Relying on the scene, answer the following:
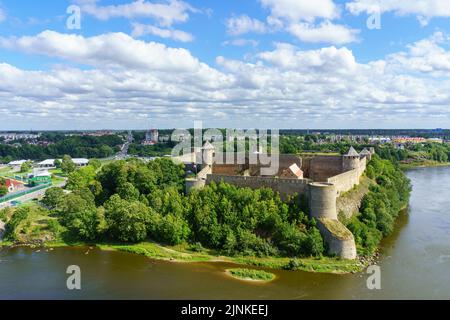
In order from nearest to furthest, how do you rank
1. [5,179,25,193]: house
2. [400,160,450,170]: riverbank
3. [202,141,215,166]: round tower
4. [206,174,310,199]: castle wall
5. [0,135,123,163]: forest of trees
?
[206,174,310,199]: castle wall < [202,141,215,166]: round tower < [5,179,25,193]: house < [400,160,450,170]: riverbank < [0,135,123,163]: forest of trees

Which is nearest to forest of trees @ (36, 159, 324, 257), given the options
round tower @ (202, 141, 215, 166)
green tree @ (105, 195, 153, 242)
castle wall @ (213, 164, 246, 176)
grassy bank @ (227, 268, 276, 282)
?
green tree @ (105, 195, 153, 242)

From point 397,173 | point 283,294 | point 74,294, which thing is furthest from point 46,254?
point 397,173

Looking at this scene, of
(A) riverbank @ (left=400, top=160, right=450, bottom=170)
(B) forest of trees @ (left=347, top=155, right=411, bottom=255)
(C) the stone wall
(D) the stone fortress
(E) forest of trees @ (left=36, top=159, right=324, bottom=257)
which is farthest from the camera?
(A) riverbank @ (left=400, top=160, right=450, bottom=170)

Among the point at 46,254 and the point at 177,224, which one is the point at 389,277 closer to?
the point at 177,224

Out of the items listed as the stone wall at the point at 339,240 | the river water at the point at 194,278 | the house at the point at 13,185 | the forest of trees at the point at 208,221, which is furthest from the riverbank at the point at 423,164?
the house at the point at 13,185

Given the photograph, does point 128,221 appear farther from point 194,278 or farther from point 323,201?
point 323,201

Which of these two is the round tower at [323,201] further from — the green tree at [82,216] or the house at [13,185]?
the house at [13,185]

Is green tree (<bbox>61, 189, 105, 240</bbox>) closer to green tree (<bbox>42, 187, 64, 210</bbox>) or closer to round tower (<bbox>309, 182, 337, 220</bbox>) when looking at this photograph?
green tree (<bbox>42, 187, 64, 210</bbox>)
